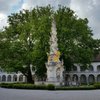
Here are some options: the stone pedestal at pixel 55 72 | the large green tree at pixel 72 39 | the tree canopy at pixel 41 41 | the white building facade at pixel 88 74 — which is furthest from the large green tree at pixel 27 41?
the white building facade at pixel 88 74

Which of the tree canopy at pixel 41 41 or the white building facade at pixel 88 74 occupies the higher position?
the tree canopy at pixel 41 41

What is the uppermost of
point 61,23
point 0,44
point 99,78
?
point 61,23

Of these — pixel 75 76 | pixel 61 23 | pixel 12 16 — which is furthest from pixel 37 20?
pixel 75 76

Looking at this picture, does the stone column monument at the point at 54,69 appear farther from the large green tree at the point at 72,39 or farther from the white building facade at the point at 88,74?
the white building facade at the point at 88,74

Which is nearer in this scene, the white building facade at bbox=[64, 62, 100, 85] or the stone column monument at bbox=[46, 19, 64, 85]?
the stone column monument at bbox=[46, 19, 64, 85]

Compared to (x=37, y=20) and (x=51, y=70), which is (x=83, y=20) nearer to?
→ (x=37, y=20)

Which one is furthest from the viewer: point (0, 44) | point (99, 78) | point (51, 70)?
point (99, 78)

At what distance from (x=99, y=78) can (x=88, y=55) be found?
37.7 metres

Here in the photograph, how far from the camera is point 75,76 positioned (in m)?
82.9

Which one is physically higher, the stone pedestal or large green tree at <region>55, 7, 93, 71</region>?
large green tree at <region>55, 7, 93, 71</region>

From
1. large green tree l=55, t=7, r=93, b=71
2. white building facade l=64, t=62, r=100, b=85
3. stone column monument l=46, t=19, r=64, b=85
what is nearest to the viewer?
stone column monument l=46, t=19, r=64, b=85

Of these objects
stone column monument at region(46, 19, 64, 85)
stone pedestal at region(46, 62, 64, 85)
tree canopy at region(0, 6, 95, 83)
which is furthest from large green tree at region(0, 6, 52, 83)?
stone pedestal at region(46, 62, 64, 85)

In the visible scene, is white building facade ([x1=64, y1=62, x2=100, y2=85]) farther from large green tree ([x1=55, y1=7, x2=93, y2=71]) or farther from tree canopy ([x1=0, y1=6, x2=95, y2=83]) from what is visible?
large green tree ([x1=55, y1=7, x2=93, y2=71])

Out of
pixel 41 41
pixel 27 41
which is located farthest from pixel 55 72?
pixel 27 41
